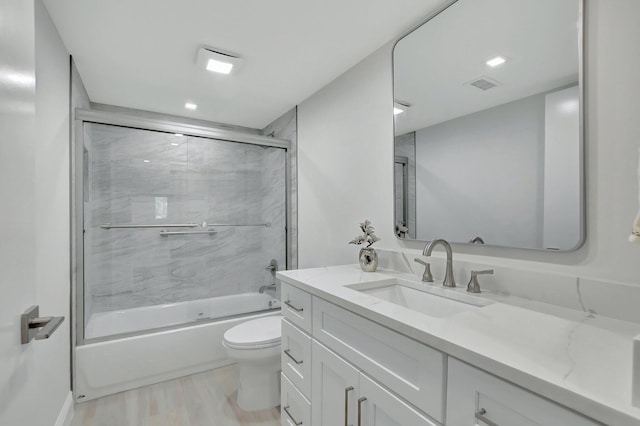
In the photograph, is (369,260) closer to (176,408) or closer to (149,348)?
(176,408)

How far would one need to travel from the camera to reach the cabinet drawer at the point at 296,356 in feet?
4.59

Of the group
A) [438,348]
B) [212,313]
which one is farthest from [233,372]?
[438,348]

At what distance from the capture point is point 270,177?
3250mm

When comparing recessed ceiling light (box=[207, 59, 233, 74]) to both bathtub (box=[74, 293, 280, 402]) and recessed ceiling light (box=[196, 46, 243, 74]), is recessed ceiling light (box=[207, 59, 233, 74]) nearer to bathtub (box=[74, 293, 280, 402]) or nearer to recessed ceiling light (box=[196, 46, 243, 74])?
recessed ceiling light (box=[196, 46, 243, 74])

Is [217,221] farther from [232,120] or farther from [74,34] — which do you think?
[74,34]

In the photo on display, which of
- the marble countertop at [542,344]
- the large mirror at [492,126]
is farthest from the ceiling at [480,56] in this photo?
the marble countertop at [542,344]

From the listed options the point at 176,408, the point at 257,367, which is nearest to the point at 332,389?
the point at 257,367

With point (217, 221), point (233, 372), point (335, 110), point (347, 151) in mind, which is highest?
point (335, 110)

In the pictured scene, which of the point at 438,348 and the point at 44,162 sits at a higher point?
the point at 44,162

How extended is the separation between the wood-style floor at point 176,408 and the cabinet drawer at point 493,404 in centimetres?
148

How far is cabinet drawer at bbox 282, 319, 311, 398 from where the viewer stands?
4.59 feet

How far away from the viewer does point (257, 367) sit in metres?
1.96

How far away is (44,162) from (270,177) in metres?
1.93

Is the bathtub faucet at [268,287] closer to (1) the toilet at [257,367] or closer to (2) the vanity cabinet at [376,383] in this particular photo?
(1) the toilet at [257,367]
